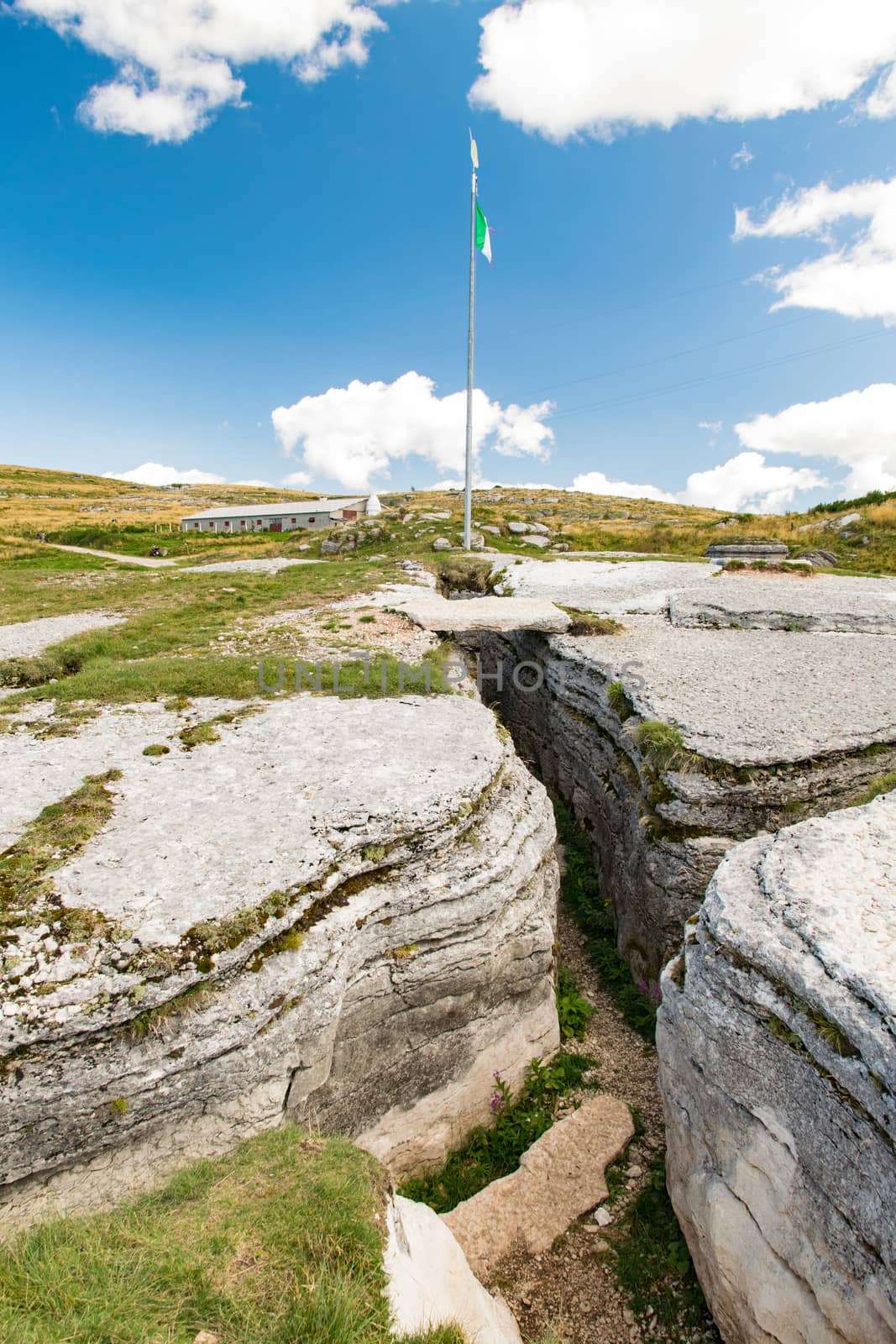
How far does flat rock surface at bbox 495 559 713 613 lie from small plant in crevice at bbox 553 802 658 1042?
274 inches

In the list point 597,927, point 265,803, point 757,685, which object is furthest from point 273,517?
point 265,803

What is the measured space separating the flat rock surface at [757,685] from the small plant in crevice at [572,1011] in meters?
3.93

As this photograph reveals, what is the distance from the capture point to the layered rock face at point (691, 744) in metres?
8.08

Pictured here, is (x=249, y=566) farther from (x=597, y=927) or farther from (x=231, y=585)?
(x=597, y=927)

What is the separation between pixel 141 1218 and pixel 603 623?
13.1m

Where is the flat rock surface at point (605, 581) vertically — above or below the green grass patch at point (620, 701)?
above

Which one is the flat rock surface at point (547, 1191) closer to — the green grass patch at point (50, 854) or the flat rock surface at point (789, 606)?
the green grass patch at point (50, 854)

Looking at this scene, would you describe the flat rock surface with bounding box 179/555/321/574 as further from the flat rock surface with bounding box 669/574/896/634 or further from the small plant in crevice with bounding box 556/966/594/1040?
the small plant in crevice with bounding box 556/966/594/1040

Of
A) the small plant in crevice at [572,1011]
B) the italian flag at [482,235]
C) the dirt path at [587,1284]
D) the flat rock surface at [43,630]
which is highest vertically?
the italian flag at [482,235]

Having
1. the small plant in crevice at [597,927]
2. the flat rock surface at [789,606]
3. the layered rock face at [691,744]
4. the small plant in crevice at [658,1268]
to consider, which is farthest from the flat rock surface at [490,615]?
the small plant in crevice at [658,1268]

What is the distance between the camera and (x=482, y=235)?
28359mm

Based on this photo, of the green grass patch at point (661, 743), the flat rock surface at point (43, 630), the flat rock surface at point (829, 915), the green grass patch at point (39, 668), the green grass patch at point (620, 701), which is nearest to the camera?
the flat rock surface at point (829, 915)

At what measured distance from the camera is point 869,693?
10.1 metres

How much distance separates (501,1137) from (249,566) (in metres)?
26.8
